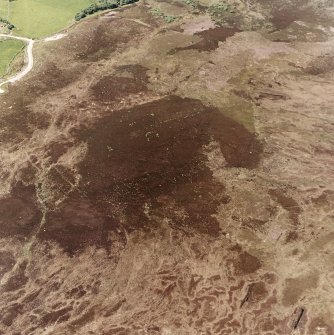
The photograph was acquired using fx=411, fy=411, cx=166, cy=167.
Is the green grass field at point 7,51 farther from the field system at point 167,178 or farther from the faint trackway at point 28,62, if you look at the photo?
the faint trackway at point 28,62

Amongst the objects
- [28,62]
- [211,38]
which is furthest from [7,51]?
[211,38]

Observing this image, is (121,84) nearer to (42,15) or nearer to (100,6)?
(100,6)

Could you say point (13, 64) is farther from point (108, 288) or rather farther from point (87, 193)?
point (108, 288)

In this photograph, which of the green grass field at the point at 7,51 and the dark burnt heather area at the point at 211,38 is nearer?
the green grass field at the point at 7,51

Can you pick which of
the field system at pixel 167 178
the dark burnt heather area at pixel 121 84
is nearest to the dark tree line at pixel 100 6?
the field system at pixel 167 178

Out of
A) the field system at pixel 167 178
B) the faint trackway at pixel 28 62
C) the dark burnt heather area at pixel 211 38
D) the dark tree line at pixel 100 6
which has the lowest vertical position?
the field system at pixel 167 178
